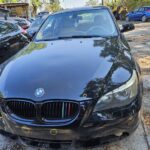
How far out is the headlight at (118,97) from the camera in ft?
10.3

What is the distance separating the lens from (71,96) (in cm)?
315

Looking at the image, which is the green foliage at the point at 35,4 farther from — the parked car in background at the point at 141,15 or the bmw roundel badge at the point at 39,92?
the bmw roundel badge at the point at 39,92

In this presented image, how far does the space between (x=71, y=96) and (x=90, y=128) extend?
350 mm

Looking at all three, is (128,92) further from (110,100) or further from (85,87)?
(85,87)

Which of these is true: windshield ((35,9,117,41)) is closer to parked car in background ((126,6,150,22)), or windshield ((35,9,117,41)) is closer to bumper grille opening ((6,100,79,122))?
bumper grille opening ((6,100,79,122))

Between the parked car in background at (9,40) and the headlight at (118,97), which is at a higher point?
the headlight at (118,97)

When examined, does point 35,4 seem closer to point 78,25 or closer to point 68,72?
point 78,25

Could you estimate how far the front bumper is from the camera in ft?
10.2

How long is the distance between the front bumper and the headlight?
0.18 ft

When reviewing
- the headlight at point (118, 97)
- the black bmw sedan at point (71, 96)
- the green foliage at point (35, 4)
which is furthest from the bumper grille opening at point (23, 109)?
the green foliage at point (35, 4)

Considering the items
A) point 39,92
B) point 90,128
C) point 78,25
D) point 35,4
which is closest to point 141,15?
point 78,25

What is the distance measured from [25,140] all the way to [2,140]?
0.79 metres

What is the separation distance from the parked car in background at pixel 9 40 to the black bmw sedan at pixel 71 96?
295cm

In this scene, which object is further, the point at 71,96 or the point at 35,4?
the point at 35,4
